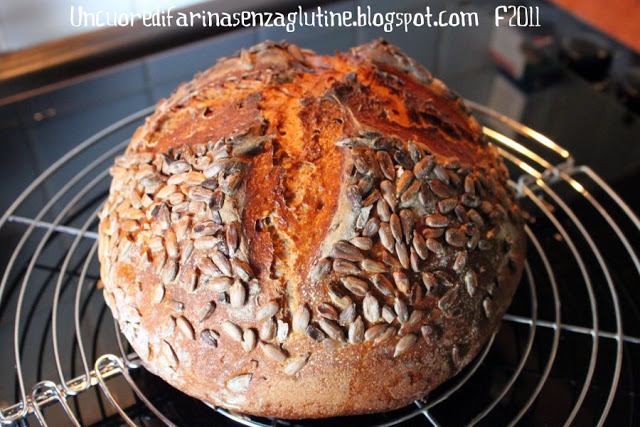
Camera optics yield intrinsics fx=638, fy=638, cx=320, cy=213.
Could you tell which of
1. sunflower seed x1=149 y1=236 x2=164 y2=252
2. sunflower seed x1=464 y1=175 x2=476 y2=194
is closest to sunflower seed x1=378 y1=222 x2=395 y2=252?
sunflower seed x1=464 y1=175 x2=476 y2=194

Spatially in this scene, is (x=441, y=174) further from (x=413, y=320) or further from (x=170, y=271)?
(x=170, y=271)

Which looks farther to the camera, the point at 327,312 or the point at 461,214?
the point at 461,214

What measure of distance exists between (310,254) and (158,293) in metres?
0.30

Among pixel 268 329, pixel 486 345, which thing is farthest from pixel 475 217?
pixel 268 329

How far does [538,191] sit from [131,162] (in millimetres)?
1136

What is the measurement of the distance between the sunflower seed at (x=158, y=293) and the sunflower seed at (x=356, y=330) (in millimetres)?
362

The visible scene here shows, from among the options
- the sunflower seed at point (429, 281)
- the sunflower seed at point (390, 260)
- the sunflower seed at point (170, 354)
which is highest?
the sunflower seed at point (390, 260)

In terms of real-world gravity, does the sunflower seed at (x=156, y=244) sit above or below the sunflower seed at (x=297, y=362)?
above

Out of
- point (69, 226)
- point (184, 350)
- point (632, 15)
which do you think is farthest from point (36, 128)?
point (632, 15)

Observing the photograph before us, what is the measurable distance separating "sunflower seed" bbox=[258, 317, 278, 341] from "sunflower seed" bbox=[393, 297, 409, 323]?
8.7 inches

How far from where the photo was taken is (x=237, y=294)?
114 cm

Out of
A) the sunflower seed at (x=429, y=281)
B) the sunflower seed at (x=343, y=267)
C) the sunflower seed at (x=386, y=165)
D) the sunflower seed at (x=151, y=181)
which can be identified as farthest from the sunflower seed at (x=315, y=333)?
the sunflower seed at (x=151, y=181)

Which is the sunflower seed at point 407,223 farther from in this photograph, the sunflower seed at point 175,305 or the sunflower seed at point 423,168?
the sunflower seed at point 175,305

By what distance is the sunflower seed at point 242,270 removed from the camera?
3.74 feet
